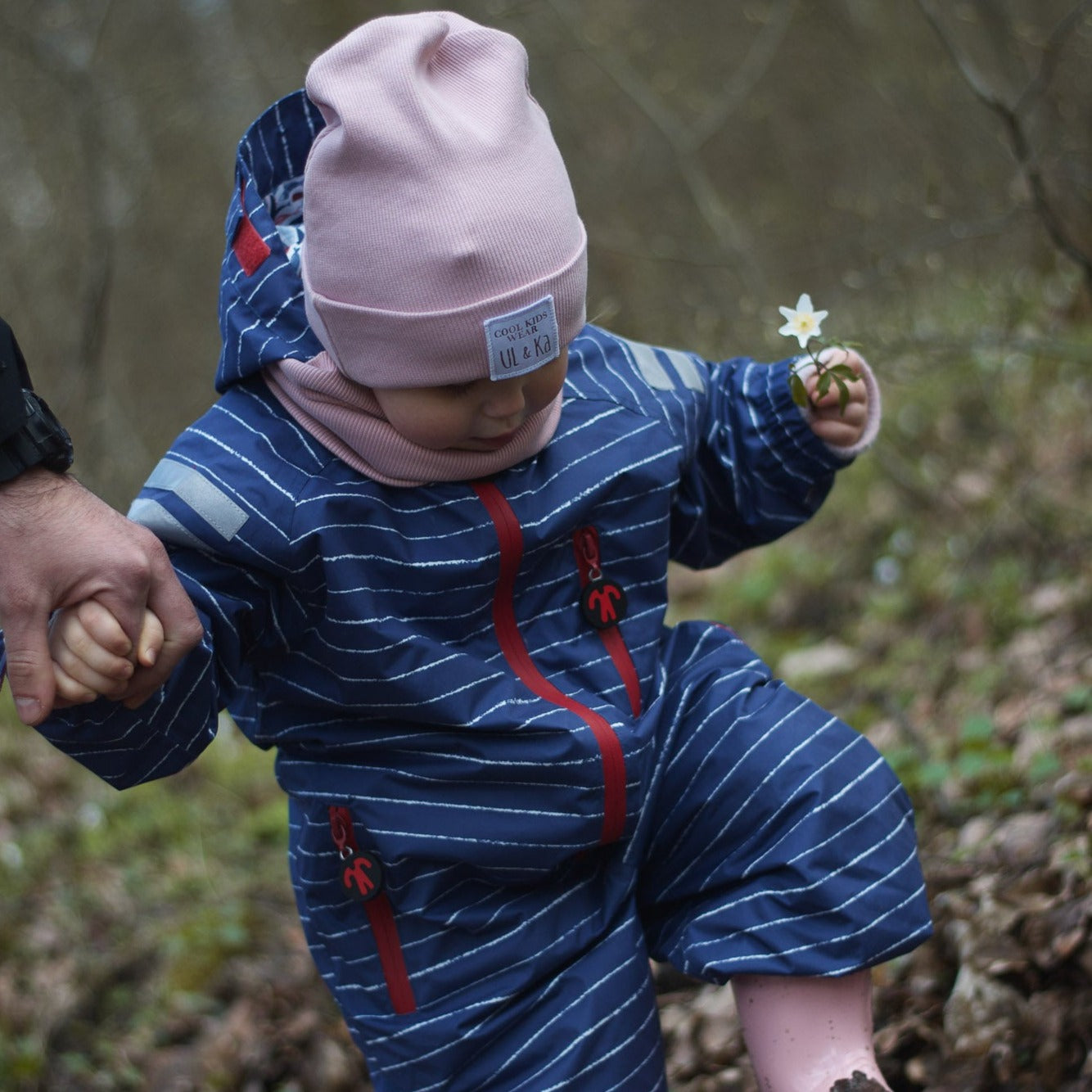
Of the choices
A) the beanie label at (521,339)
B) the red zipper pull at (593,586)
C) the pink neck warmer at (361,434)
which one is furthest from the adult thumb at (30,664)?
the red zipper pull at (593,586)

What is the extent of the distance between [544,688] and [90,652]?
0.81 metres

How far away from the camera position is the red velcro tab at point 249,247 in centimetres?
222

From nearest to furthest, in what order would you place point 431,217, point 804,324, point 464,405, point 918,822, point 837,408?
point 431,217 < point 464,405 < point 804,324 < point 837,408 < point 918,822

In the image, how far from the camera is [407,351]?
6.41 feet

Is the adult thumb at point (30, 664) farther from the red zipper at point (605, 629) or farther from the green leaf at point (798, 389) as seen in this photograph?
the green leaf at point (798, 389)

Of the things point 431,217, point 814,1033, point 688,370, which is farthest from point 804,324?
point 814,1033

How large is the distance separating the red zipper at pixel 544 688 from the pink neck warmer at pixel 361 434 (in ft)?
0.22

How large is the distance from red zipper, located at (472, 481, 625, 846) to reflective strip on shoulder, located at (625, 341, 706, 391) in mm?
444

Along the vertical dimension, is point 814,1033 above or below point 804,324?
below

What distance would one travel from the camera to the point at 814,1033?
219cm

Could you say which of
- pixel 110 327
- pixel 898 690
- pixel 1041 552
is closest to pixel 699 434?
pixel 898 690

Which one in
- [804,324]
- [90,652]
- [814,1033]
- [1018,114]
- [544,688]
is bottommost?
[814,1033]

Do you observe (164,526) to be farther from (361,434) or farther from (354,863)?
(354,863)

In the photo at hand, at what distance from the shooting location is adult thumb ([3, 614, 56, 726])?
64.1 inches
